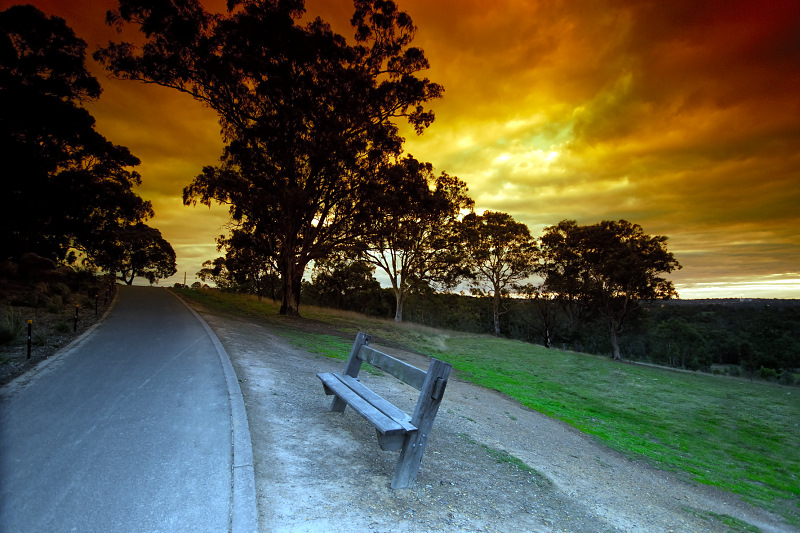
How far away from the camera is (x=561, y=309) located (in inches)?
1618

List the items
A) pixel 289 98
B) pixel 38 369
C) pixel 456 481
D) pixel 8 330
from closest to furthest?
pixel 456 481 < pixel 38 369 < pixel 8 330 < pixel 289 98

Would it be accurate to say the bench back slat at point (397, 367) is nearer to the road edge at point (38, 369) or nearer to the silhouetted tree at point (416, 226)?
the road edge at point (38, 369)

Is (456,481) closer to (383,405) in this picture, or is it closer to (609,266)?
(383,405)

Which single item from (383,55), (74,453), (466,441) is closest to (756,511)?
(466,441)

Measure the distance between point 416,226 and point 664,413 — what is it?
60.3 feet

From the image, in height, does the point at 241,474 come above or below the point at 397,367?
below

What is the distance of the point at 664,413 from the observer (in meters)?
12.4

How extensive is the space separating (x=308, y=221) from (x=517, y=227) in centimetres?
2192

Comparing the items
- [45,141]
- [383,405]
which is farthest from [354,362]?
[45,141]

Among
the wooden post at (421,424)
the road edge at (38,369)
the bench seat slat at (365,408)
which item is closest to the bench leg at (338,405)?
the bench seat slat at (365,408)

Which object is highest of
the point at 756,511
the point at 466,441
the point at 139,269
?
the point at 139,269

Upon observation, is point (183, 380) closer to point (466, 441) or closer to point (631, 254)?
point (466, 441)

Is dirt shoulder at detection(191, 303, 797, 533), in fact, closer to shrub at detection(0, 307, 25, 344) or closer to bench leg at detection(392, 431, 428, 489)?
bench leg at detection(392, 431, 428, 489)

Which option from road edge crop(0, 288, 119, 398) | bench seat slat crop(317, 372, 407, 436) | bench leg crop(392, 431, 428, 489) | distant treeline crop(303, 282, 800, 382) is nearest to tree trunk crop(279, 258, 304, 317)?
road edge crop(0, 288, 119, 398)
